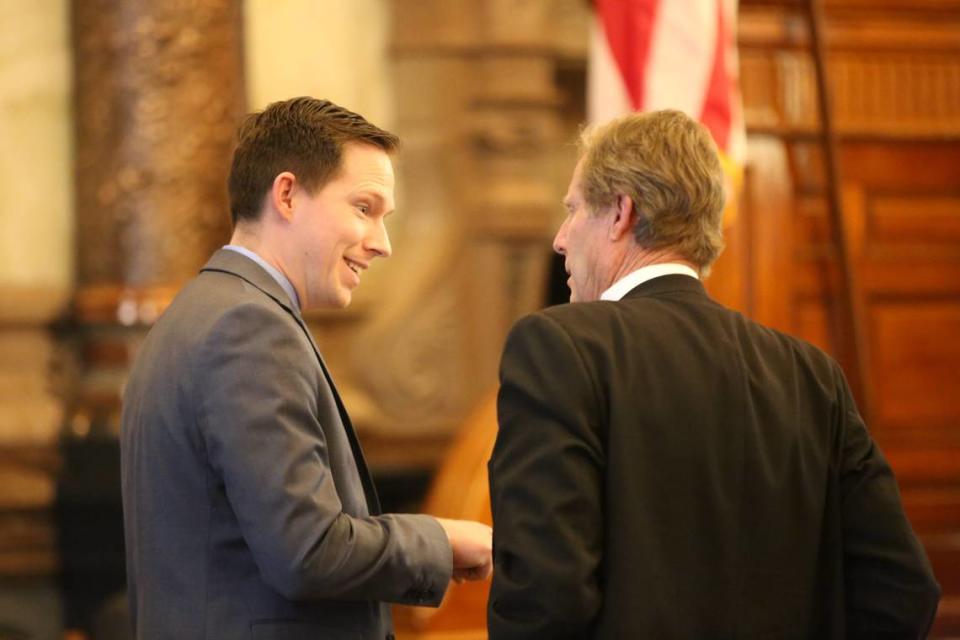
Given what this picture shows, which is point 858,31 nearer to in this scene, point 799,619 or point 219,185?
point 219,185

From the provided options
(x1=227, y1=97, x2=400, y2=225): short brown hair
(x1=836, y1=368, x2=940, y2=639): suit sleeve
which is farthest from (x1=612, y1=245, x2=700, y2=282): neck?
(x1=227, y1=97, x2=400, y2=225): short brown hair

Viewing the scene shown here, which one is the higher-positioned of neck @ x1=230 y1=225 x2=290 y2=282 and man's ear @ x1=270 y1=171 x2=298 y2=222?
man's ear @ x1=270 y1=171 x2=298 y2=222

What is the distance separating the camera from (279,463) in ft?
5.79

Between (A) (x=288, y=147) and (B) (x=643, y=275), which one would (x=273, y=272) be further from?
(B) (x=643, y=275)

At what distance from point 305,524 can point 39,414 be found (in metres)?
2.86

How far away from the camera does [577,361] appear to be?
1748mm

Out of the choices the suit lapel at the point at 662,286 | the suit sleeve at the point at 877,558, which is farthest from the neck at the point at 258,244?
the suit sleeve at the point at 877,558

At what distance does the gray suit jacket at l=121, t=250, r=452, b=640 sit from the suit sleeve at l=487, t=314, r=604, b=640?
0.21 m

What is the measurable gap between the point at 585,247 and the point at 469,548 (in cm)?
48

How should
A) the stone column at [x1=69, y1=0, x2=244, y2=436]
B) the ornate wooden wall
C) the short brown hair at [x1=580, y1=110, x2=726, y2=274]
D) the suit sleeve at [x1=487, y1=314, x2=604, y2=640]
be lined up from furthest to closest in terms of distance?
the ornate wooden wall, the stone column at [x1=69, y1=0, x2=244, y2=436], the short brown hair at [x1=580, y1=110, x2=726, y2=274], the suit sleeve at [x1=487, y1=314, x2=604, y2=640]

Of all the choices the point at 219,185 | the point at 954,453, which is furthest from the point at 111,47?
the point at 954,453

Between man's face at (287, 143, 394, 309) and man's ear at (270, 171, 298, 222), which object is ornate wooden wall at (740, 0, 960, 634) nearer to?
man's face at (287, 143, 394, 309)

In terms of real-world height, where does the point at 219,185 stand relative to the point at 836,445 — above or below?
above

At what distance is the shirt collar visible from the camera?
1.97m
